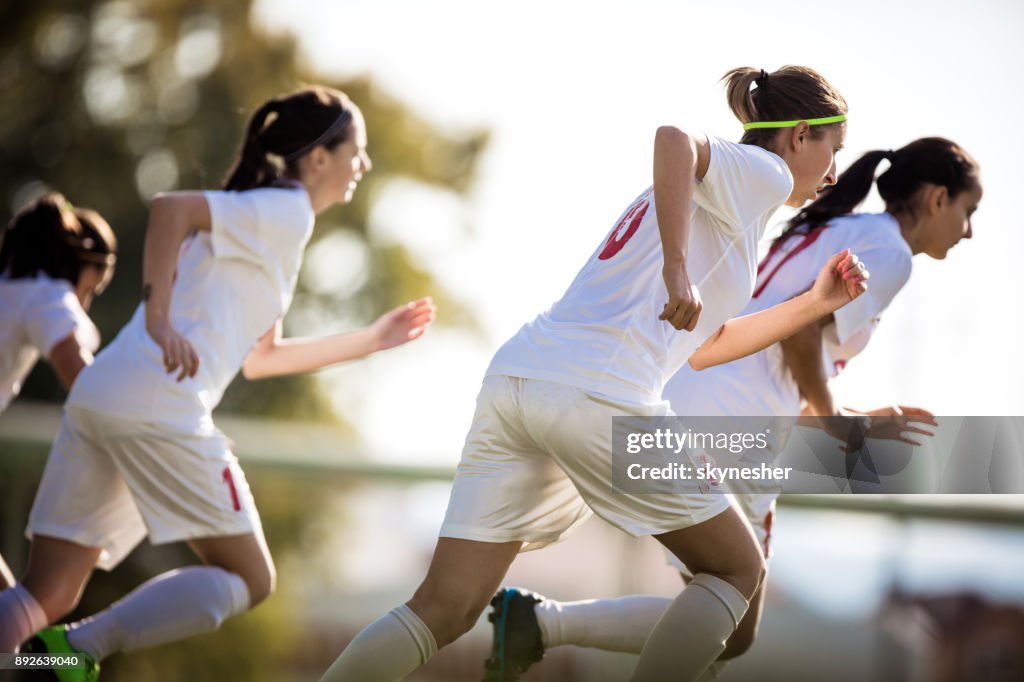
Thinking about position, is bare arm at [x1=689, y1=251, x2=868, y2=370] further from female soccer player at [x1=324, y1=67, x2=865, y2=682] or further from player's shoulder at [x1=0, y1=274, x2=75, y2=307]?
player's shoulder at [x1=0, y1=274, x2=75, y2=307]

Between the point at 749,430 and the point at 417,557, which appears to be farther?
the point at 417,557

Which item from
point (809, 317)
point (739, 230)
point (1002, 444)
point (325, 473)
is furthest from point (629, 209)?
point (325, 473)

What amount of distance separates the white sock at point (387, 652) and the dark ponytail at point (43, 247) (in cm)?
222

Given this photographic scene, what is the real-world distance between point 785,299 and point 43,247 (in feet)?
9.05

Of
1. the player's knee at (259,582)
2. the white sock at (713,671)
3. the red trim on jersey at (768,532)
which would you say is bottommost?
the white sock at (713,671)

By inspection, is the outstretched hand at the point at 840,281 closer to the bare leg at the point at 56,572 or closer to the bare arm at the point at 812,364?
the bare arm at the point at 812,364

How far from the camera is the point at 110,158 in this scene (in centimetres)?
1695

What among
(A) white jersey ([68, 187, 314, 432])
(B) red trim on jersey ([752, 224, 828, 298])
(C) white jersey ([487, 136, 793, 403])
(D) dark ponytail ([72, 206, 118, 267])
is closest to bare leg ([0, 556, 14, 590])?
(A) white jersey ([68, 187, 314, 432])

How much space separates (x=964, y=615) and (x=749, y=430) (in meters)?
3.18

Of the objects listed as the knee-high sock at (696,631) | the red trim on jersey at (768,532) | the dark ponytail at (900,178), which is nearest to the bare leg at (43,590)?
the knee-high sock at (696,631)

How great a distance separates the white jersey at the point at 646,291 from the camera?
3.01 m

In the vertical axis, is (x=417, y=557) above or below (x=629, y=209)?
below

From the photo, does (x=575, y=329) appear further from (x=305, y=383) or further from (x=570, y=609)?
(x=305, y=383)

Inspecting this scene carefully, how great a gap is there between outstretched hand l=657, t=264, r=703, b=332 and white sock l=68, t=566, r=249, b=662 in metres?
1.84
